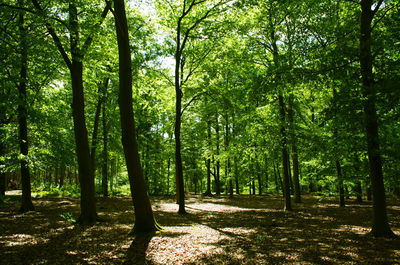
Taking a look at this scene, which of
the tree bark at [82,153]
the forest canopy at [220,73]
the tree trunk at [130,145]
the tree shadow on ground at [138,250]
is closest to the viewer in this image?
the tree shadow on ground at [138,250]

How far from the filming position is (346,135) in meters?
7.54

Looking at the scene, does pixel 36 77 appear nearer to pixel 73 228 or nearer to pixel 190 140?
pixel 73 228

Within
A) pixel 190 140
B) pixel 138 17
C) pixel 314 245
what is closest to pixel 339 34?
pixel 314 245

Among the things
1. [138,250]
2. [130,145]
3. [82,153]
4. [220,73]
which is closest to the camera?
[138,250]

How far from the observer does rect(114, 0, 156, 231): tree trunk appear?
7094 millimetres

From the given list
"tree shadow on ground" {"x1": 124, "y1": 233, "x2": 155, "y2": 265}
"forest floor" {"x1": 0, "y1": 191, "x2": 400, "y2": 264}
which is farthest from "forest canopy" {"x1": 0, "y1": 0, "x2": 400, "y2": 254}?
"forest floor" {"x1": 0, "y1": 191, "x2": 400, "y2": 264}

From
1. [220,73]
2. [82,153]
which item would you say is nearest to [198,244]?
[82,153]

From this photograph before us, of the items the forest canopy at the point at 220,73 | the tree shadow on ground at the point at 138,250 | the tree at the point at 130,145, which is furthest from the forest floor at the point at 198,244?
the forest canopy at the point at 220,73

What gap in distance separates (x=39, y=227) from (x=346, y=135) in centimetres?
1118

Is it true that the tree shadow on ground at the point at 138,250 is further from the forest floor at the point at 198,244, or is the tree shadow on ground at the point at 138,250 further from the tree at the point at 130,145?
the tree at the point at 130,145

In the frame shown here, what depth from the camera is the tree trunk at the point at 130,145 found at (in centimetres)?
709

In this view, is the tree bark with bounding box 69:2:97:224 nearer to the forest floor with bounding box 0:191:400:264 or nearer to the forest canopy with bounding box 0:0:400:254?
the forest canopy with bounding box 0:0:400:254

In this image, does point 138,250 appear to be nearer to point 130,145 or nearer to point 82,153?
point 130,145

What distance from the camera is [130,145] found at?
7082 mm
